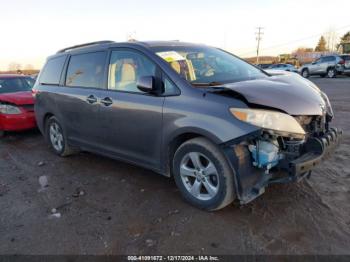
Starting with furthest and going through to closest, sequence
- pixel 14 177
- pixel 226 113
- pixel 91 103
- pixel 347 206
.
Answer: pixel 14 177, pixel 91 103, pixel 347 206, pixel 226 113

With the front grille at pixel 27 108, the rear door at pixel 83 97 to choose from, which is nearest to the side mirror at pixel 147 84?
the rear door at pixel 83 97

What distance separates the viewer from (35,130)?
7742mm

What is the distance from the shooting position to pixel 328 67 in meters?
23.2

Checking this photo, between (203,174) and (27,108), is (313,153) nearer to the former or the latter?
(203,174)

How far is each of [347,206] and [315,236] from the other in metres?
0.74

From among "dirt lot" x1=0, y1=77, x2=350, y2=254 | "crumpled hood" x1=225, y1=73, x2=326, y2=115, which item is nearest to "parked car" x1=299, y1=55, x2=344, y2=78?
"dirt lot" x1=0, y1=77, x2=350, y2=254

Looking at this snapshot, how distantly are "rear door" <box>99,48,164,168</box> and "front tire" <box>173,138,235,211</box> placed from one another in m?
0.39

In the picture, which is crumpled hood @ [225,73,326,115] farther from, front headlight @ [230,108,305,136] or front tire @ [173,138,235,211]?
front tire @ [173,138,235,211]

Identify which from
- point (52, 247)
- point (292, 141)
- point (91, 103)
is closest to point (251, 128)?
point (292, 141)

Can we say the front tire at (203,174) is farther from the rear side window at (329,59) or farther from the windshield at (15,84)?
the rear side window at (329,59)

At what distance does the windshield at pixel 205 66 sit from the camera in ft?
11.5

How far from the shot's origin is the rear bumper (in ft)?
21.7

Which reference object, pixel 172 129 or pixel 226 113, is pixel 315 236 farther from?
pixel 172 129

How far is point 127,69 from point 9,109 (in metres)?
4.05
